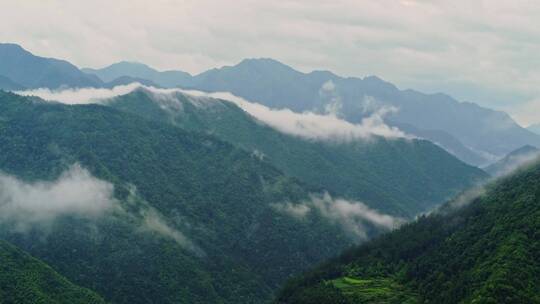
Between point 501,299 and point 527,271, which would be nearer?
point 501,299

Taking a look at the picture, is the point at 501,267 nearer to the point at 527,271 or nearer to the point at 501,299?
the point at 527,271

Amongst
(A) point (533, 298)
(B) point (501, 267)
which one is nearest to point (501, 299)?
(A) point (533, 298)

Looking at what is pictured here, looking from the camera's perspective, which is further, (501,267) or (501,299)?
(501,267)

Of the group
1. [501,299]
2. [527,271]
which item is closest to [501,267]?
[527,271]

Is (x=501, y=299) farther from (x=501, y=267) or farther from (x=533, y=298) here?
(x=501, y=267)

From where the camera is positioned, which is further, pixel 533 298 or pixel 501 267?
pixel 501 267

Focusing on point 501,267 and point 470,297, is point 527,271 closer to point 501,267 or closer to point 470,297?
point 501,267
